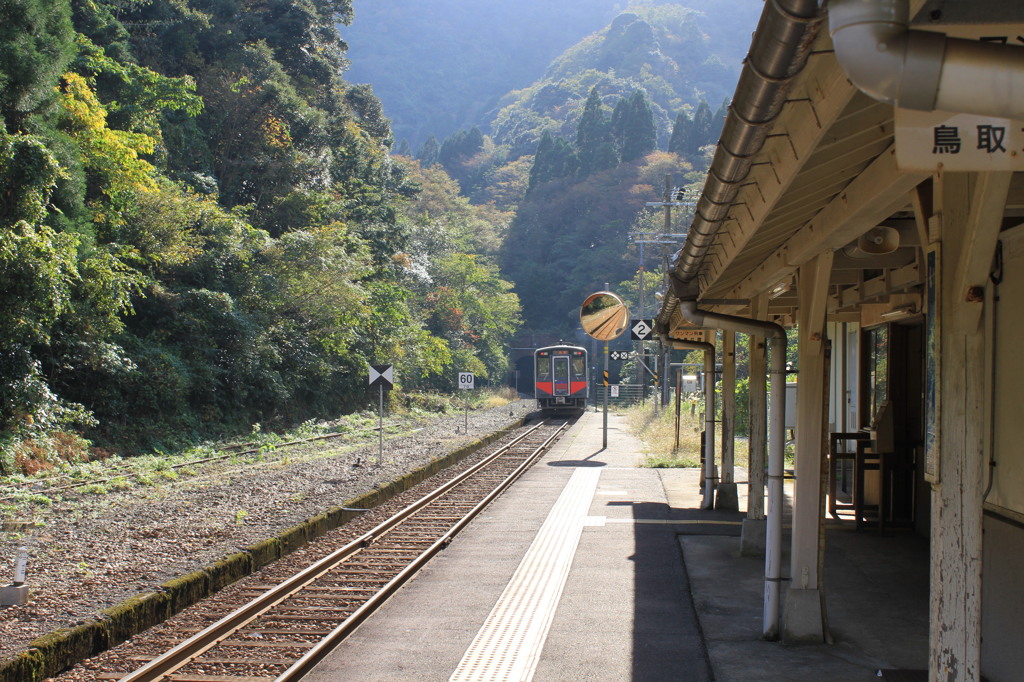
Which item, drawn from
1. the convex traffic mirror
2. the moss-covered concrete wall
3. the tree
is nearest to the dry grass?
the convex traffic mirror

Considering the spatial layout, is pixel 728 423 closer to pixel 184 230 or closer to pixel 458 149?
pixel 184 230

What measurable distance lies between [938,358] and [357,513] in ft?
29.0

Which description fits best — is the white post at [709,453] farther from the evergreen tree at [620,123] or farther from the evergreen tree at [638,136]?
the evergreen tree at [620,123]

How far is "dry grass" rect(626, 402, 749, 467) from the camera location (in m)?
17.1

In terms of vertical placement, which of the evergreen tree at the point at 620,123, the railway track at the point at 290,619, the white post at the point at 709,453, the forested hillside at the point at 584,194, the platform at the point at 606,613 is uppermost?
the evergreen tree at the point at 620,123

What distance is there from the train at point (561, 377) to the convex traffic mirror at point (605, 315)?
19305 mm

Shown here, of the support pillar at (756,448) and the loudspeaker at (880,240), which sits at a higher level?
the loudspeaker at (880,240)

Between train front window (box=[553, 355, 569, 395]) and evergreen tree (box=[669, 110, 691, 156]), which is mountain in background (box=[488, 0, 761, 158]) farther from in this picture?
train front window (box=[553, 355, 569, 395])

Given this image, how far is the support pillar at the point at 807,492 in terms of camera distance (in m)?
5.67

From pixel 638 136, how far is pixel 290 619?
236 feet

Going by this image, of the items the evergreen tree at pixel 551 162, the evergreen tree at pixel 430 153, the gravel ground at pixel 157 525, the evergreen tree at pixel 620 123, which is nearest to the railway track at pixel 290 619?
the gravel ground at pixel 157 525

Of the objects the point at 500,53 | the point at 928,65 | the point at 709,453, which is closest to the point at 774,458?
the point at 928,65

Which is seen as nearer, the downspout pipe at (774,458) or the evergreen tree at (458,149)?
the downspout pipe at (774,458)

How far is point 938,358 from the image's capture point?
11.4 ft
